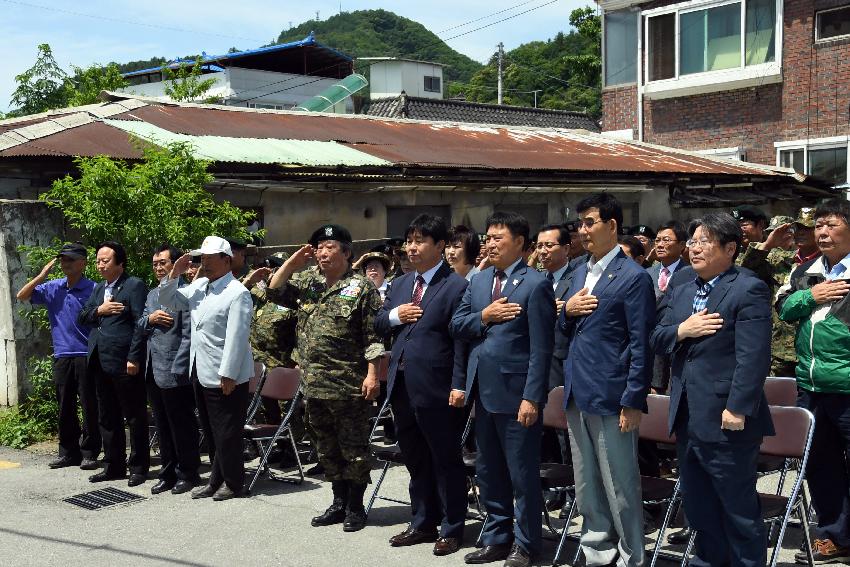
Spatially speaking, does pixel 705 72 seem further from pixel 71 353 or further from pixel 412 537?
pixel 412 537

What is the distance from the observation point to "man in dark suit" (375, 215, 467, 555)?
5.87 meters

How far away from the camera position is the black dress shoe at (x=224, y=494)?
7.20 m

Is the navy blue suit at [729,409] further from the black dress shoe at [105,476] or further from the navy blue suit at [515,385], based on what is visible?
the black dress shoe at [105,476]

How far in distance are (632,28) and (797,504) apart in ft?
61.9

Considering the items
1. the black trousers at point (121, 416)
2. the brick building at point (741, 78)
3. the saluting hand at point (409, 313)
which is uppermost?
the brick building at point (741, 78)

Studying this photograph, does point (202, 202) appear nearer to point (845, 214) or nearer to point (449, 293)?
point (449, 293)

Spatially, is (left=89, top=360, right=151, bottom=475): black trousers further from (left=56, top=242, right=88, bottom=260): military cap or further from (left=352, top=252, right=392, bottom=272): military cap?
(left=352, top=252, right=392, bottom=272): military cap

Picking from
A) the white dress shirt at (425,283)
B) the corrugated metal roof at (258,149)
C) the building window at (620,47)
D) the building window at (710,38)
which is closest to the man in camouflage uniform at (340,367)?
the white dress shirt at (425,283)

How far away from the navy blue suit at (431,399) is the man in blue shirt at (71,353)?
3.48 metres

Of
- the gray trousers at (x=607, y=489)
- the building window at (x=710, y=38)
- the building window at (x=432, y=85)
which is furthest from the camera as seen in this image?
the building window at (x=432, y=85)

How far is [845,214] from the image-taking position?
5.32 m

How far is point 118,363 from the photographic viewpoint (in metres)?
7.82

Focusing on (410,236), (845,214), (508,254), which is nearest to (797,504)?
(845,214)

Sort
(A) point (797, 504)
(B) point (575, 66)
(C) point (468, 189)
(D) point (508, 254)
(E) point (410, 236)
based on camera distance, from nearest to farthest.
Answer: (A) point (797, 504)
(D) point (508, 254)
(E) point (410, 236)
(C) point (468, 189)
(B) point (575, 66)
